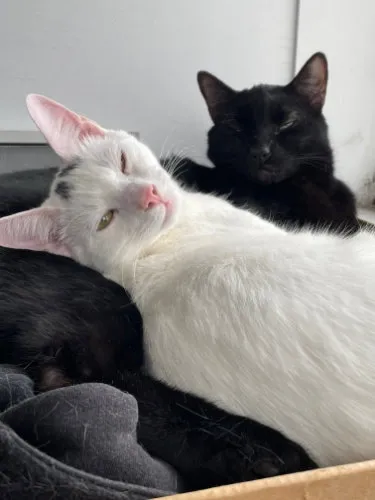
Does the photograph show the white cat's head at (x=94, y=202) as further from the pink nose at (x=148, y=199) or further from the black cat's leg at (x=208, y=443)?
the black cat's leg at (x=208, y=443)

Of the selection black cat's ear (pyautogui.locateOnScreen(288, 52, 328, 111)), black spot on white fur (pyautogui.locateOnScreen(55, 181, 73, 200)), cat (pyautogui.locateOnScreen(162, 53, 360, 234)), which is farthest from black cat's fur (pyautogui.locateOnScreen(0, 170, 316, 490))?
black cat's ear (pyautogui.locateOnScreen(288, 52, 328, 111))

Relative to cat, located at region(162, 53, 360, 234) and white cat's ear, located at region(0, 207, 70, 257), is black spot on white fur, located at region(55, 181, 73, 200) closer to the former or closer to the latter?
white cat's ear, located at region(0, 207, 70, 257)

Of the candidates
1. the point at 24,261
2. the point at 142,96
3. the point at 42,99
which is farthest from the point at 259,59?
the point at 24,261

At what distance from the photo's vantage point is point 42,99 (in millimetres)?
976

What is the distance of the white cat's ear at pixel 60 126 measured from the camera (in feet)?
3.20

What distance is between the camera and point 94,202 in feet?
3.09

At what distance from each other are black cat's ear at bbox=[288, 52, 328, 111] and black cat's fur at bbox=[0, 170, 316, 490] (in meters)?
0.86

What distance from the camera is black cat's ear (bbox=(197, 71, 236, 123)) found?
1505mm

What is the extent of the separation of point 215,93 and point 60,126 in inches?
25.0

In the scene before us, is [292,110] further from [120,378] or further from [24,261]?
[120,378]

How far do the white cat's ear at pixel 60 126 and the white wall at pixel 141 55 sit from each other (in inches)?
28.1

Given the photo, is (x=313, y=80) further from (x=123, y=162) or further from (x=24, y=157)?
(x=24, y=157)

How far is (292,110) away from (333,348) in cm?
93

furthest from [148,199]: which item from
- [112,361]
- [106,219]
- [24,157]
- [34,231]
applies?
[24,157]
